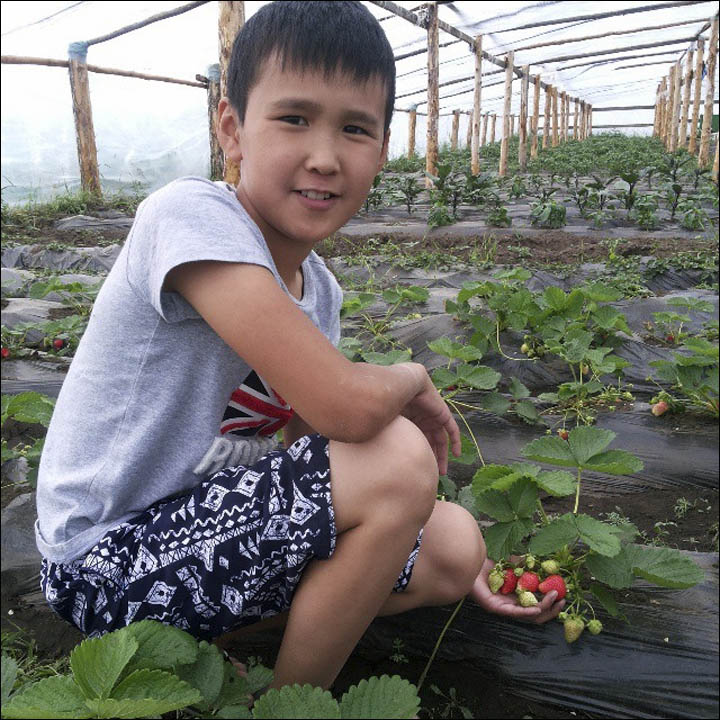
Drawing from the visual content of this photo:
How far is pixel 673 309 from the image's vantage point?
329 cm

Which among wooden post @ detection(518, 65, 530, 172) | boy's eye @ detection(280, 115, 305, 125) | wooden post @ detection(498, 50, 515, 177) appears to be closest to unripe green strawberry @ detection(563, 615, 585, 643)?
boy's eye @ detection(280, 115, 305, 125)

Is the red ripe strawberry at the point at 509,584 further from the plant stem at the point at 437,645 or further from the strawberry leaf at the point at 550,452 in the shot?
the strawberry leaf at the point at 550,452

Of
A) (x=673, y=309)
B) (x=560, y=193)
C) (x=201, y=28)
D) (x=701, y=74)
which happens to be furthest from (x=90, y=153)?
(x=701, y=74)

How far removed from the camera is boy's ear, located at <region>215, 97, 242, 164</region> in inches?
47.4

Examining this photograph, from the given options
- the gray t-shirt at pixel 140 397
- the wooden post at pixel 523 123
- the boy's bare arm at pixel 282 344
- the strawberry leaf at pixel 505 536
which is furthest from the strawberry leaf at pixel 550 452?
the wooden post at pixel 523 123

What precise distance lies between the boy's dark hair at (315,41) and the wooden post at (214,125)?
Result: 258 inches

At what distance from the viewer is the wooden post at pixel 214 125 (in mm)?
8008

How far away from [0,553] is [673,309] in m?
2.92

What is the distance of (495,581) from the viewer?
141 cm

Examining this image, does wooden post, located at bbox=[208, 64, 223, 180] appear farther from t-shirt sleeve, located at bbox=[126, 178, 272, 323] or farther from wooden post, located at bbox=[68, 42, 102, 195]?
t-shirt sleeve, located at bbox=[126, 178, 272, 323]

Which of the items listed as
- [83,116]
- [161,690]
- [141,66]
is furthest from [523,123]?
[161,690]

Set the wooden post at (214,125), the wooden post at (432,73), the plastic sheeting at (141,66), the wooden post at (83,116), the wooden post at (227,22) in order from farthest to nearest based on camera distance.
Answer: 1. the wooden post at (432,73)
2. the wooden post at (83,116)
3. the plastic sheeting at (141,66)
4. the wooden post at (214,125)
5. the wooden post at (227,22)

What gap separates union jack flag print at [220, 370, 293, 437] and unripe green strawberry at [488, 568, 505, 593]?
0.54 meters

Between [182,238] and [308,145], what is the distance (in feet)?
0.83
